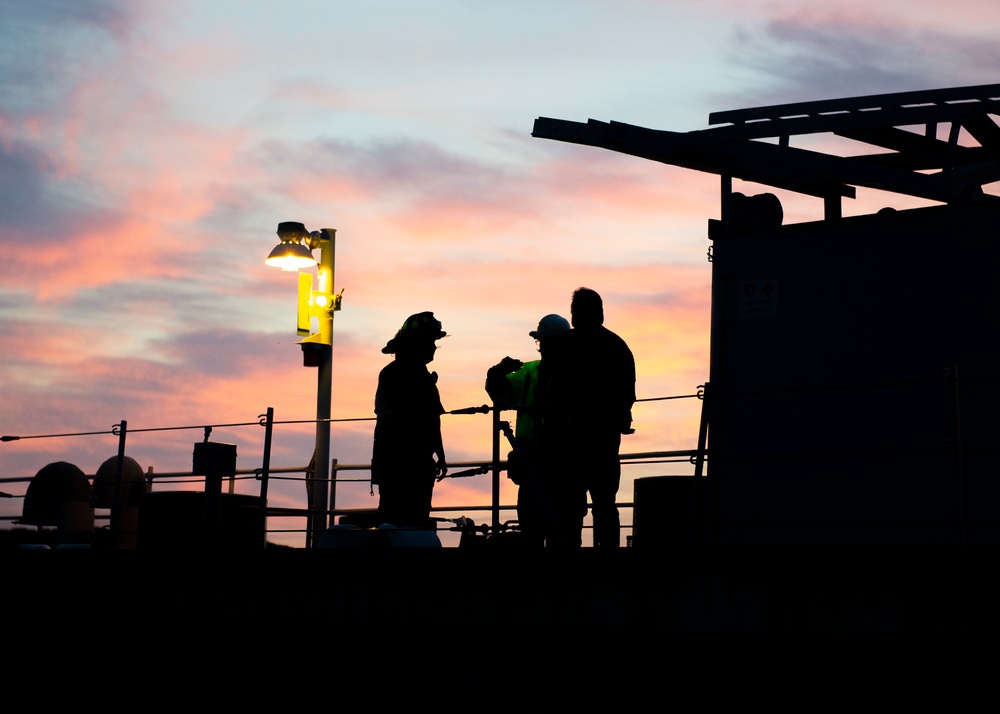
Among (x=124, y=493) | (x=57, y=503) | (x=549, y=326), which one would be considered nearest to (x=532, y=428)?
(x=549, y=326)

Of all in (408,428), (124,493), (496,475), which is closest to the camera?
(496,475)

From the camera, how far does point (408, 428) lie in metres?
10.2

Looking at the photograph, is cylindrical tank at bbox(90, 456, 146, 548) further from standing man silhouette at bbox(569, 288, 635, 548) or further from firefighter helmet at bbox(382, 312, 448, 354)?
standing man silhouette at bbox(569, 288, 635, 548)

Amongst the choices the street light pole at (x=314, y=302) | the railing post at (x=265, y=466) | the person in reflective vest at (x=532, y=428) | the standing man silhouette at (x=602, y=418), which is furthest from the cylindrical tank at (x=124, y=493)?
the standing man silhouette at (x=602, y=418)

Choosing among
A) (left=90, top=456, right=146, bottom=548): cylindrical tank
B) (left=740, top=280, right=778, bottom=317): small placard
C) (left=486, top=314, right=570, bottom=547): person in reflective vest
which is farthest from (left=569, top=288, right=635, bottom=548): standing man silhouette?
(left=90, top=456, right=146, bottom=548): cylindrical tank

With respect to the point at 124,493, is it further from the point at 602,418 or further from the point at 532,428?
the point at 602,418

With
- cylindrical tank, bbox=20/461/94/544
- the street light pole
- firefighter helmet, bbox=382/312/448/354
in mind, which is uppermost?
the street light pole

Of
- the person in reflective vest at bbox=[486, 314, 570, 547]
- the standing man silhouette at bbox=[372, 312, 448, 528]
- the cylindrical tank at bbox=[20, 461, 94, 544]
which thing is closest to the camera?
the person in reflective vest at bbox=[486, 314, 570, 547]

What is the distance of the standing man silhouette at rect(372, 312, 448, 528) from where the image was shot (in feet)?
33.3

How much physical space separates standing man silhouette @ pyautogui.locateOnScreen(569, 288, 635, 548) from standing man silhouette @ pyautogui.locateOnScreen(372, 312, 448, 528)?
5.37 ft

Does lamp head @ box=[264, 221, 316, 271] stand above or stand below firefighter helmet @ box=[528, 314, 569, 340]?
above

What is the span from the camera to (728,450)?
929 centimetres

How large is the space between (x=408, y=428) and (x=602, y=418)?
1.91 meters

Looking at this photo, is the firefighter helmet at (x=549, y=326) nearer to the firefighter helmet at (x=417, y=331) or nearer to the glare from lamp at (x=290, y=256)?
the firefighter helmet at (x=417, y=331)
